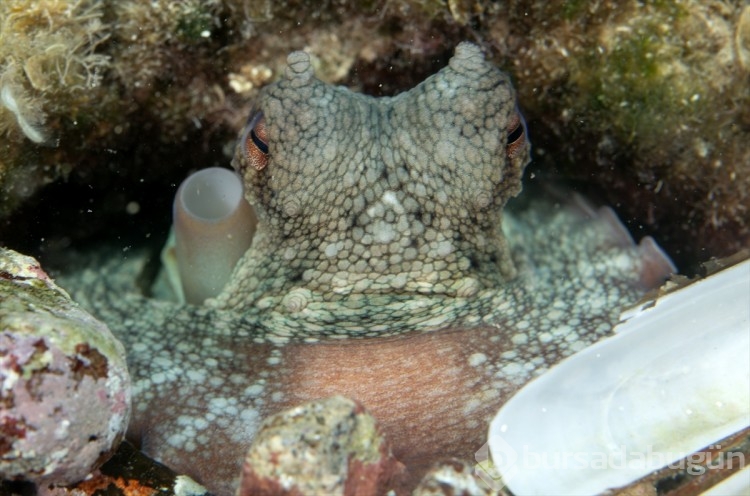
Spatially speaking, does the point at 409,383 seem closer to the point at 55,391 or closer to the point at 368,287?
the point at 368,287

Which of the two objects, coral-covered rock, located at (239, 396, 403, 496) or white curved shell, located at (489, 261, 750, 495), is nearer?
coral-covered rock, located at (239, 396, 403, 496)

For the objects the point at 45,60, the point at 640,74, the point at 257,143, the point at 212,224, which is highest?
the point at 640,74

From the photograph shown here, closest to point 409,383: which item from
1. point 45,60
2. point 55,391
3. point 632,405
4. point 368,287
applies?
point 368,287

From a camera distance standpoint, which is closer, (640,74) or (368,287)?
(368,287)

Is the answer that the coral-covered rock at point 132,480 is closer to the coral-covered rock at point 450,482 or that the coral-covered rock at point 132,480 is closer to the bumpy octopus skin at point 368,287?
the bumpy octopus skin at point 368,287

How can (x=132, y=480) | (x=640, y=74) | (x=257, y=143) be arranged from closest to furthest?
(x=132, y=480), (x=257, y=143), (x=640, y=74)

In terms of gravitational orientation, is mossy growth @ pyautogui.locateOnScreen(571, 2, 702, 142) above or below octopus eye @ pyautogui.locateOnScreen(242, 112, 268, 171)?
above

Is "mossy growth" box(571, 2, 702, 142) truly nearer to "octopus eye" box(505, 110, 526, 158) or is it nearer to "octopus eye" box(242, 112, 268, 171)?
"octopus eye" box(505, 110, 526, 158)

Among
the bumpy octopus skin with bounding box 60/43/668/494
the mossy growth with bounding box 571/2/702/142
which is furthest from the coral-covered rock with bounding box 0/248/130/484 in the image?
the mossy growth with bounding box 571/2/702/142
